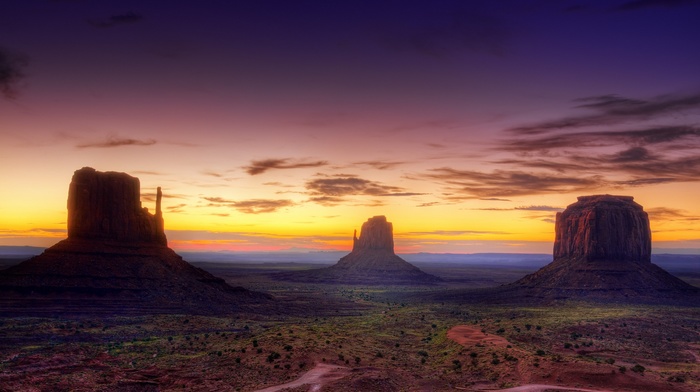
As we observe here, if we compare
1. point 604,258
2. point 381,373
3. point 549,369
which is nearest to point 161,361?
point 381,373

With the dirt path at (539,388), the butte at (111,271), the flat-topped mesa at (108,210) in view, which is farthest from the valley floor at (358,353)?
the flat-topped mesa at (108,210)

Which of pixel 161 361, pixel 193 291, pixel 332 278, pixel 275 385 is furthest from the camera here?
pixel 332 278

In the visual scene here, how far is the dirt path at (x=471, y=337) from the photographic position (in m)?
49.8

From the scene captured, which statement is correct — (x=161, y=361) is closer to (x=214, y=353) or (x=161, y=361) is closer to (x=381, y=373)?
(x=214, y=353)

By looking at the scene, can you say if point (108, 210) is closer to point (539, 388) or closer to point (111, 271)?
point (111, 271)

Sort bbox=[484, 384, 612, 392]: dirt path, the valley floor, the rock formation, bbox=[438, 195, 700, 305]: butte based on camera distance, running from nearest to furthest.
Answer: bbox=[484, 384, 612, 392]: dirt path
the valley floor
bbox=[438, 195, 700, 305]: butte
the rock formation

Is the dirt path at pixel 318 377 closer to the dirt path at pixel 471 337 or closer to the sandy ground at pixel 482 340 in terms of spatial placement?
the sandy ground at pixel 482 340

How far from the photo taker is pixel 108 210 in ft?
305

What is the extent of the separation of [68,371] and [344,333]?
2918 cm

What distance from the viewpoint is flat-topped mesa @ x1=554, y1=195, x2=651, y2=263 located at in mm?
117938

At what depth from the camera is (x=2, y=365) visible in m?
42.9

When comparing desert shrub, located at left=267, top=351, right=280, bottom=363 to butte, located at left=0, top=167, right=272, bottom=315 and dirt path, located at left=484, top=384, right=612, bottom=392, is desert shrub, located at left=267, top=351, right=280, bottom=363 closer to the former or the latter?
dirt path, located at left=484, top=384, right=612, bottom=392

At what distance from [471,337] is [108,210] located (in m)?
72.2

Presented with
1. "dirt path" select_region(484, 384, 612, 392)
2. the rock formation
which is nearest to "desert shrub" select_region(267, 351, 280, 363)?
"dirt path" select_region(484, 384, 612, 392)
